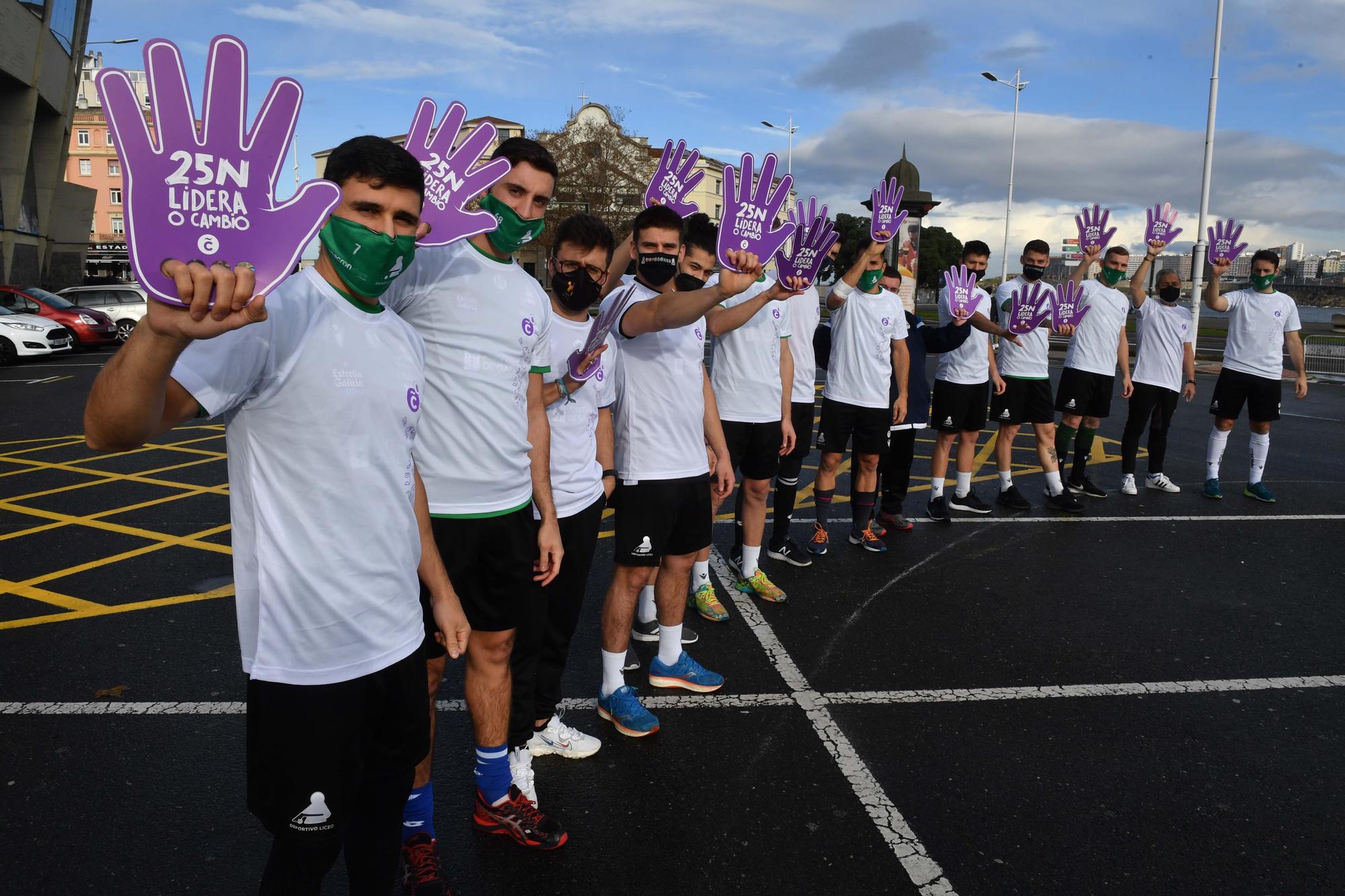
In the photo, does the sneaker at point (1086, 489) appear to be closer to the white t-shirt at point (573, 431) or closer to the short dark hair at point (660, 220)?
the short dark hair at point (660, 220)

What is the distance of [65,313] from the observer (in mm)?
20469

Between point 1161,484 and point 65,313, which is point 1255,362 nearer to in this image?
point 1161,484

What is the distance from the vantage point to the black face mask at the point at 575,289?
326 centimetres

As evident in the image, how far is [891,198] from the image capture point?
213 inches

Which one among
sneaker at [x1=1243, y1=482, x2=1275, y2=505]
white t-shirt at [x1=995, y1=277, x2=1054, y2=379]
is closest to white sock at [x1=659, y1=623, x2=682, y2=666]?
white t-shirt at [x1=995, y1=277, x2=1054, y2=379]

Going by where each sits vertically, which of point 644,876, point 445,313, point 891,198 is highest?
point 891,198

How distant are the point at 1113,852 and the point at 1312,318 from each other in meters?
73.2

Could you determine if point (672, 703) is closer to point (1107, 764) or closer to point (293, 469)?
point (1107, 764)

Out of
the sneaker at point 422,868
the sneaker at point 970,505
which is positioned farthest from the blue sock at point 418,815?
the sneaker at point 970,505

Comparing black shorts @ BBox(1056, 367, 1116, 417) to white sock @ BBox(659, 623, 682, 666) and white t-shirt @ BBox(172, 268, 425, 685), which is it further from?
white t-shirt @ BBox(172, 268, 425, 685)

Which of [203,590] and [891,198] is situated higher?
[891,198]

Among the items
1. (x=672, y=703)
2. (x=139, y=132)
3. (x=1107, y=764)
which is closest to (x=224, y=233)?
(x=139, y=132)

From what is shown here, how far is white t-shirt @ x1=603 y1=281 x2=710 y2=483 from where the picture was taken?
3.80m

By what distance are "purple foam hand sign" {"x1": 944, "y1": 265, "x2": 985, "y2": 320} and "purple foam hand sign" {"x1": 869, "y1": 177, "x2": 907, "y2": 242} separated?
1.51 meters
